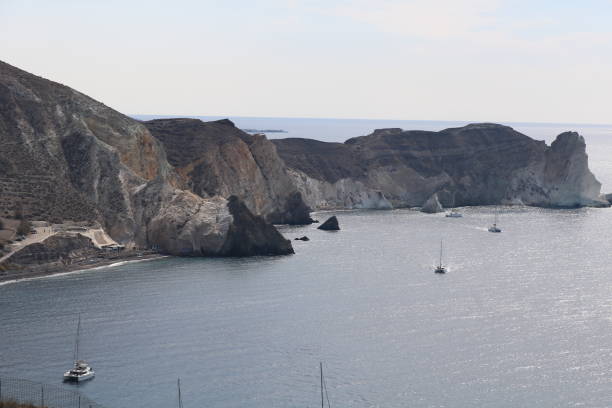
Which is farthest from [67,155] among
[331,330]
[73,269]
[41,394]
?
[41,394]

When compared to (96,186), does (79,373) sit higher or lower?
lower

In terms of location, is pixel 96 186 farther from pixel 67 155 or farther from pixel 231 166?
pixel 231 166

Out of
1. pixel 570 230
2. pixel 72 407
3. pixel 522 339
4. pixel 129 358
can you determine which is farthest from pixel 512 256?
pixel 72 407

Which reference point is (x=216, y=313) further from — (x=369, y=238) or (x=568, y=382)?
(x=369, y=238)

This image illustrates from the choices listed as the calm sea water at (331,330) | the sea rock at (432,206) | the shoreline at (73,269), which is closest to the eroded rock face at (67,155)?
the shoreline at (73,269)

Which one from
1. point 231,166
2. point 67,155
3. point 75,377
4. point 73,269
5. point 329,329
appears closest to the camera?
point 75,377

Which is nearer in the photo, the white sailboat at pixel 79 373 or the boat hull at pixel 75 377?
the boat hull at pixel 75 377

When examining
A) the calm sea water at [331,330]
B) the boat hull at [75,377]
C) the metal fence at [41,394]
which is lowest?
the metal fence at [41,394]

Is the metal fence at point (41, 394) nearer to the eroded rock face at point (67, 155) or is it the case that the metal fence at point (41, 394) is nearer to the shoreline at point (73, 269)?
the shoreline at point (73, 269)
